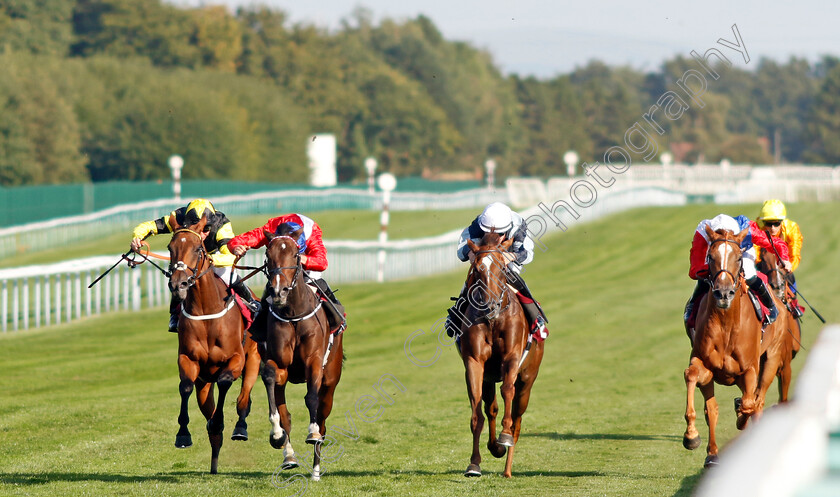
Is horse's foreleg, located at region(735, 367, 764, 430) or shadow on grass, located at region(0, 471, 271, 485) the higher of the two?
horse's foreleg, located at region(735, 367, 764, 430)

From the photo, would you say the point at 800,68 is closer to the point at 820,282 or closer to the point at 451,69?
the point at 451,69

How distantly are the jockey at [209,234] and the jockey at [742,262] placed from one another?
3.63 m

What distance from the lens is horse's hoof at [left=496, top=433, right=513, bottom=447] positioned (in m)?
9.00

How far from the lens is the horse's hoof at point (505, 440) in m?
9.00

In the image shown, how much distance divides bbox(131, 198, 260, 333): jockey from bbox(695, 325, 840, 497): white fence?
6.10 meters

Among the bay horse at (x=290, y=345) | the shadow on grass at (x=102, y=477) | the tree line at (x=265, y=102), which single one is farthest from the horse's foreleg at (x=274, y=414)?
the tree line at (x=265, y=102)

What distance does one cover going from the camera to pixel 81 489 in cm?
873

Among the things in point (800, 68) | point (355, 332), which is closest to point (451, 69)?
point (355, 332)

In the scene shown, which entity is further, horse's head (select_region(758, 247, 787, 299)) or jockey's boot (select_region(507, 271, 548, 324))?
horse's head (select_region(758, 247, 787, 299))

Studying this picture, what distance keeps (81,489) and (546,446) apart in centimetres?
437

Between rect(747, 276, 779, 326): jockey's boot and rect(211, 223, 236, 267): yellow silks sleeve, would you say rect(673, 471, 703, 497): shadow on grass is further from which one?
rect(211, 223, 236, 267): yellow silks sleeve

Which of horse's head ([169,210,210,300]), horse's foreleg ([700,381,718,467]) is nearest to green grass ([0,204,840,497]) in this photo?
horse's foreleg ([700,381,718,467])

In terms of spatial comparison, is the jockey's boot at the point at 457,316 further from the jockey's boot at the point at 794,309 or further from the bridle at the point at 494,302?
the jockey's boot at the point at 794,309

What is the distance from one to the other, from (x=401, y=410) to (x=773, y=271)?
15.4 feet
